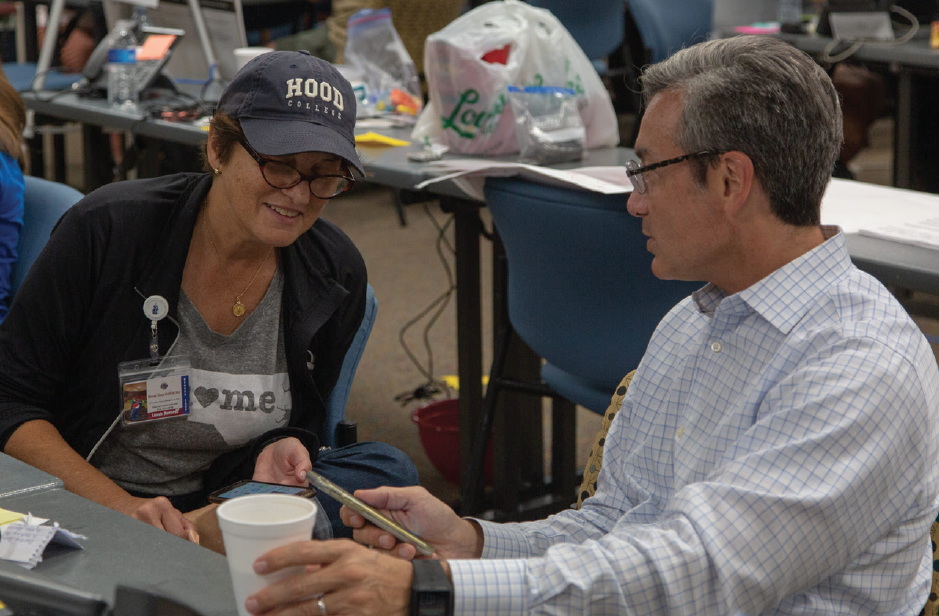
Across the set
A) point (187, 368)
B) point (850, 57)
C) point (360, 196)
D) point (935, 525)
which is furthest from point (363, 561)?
point (360, 196)

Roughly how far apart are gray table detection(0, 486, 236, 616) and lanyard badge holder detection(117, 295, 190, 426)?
19.7 inches

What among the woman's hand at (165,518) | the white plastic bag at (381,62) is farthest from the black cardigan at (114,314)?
the white plastic bag at (381,62)

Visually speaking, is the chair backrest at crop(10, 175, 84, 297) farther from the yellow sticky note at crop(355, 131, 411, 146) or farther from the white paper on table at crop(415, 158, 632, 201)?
the yellow sticky note at crop(355, 131, 411, 146)

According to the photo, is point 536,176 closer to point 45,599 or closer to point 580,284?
point 580,284

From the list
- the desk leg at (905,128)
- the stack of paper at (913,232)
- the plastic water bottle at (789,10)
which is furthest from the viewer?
the plastic water bottle at (789,10)

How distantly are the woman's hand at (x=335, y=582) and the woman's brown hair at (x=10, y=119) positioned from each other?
5.31 ft

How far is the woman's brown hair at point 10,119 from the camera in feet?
7.26

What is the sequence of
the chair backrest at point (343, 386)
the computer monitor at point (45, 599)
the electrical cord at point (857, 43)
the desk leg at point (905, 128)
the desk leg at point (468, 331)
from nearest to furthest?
the computer monitor at point (45, 599)
the chair backrest at point (343, 386)
the desk leg at point (468, 331)
the desk leg at point (905, 128)
the electrical cord at point (857, 43)

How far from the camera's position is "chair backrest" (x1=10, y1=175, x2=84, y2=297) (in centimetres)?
209

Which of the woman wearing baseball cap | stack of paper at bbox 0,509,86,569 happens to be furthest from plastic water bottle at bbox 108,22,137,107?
stack of paper at bbox 0,509,86,569

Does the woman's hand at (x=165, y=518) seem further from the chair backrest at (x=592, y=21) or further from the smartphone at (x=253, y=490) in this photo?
the chair backrest at (x=592, y=21)

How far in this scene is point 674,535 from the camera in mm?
998

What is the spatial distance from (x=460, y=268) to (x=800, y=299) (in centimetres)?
158

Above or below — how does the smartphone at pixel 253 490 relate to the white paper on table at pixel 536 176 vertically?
below
